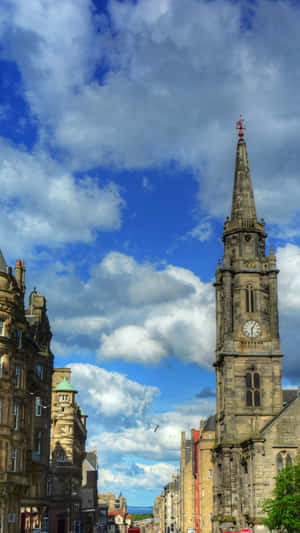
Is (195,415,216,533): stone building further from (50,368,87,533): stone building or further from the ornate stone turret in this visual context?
the ornate stone turret

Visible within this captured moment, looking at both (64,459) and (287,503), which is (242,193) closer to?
(287,503)

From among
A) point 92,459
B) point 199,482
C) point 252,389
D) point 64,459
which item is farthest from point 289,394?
A: point 92,459

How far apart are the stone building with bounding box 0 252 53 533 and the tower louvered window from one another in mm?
21552

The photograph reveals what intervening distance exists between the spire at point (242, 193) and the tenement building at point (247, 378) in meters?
0.12

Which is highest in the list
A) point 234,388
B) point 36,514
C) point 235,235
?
point 235,235

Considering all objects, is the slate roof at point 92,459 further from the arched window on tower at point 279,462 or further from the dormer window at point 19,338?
the dormer window at point 19,338

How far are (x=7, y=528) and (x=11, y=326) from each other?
46.9ft

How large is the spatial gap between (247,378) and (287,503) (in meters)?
19.4

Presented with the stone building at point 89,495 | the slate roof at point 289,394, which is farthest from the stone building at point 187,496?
the slate roof at point 289,394

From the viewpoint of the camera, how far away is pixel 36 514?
64500 millimetres

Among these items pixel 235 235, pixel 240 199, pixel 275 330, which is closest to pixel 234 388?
pixel 275 330

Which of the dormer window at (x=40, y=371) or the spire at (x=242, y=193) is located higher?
the spire at (x=242, y=193)

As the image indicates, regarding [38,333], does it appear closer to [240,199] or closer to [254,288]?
[254,288]

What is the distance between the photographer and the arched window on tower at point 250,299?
242 feet
